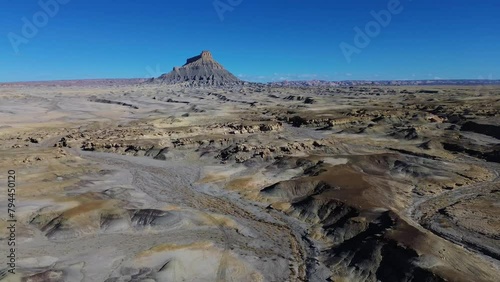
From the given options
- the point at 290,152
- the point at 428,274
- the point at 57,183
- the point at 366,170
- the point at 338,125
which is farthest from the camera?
the point at 338,125

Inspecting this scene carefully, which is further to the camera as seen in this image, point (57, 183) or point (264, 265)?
point (57, 183)

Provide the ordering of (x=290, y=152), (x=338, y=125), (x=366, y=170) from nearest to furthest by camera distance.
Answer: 1. (x=366, y=170)
2. (x=290, y=152)
3. (x=338, y=125)

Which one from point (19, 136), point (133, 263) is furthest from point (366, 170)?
point (19, 136)

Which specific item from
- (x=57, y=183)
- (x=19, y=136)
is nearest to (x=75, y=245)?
(x=57, y=183)

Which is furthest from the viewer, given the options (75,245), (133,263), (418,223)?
(418,223)

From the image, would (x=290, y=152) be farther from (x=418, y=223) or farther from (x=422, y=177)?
(x=418, y=223)

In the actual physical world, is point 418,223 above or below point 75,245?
below

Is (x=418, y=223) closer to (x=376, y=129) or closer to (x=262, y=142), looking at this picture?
(x=262, y=142)

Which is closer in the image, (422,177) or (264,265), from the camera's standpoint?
(264,265)

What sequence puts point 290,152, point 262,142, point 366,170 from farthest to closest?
point 262,142 → point 290,152 → point 366,170
